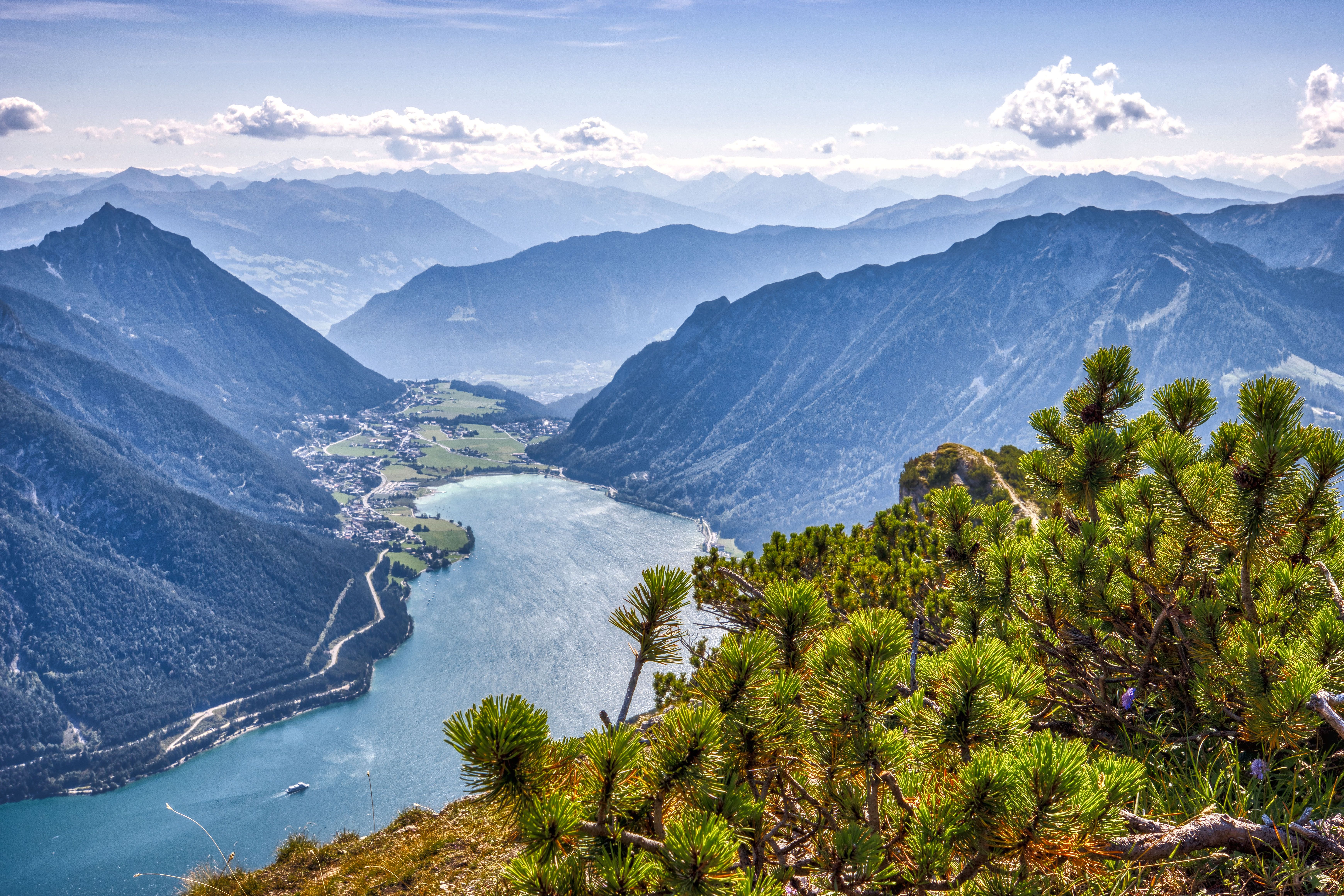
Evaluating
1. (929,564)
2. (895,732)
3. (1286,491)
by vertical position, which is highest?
(1286,491)

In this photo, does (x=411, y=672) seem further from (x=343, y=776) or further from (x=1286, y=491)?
(x=1286, y=491)

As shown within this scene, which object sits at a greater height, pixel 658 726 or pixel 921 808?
pixel 658 726

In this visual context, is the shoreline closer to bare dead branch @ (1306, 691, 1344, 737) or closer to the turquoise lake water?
the turquoise lake water

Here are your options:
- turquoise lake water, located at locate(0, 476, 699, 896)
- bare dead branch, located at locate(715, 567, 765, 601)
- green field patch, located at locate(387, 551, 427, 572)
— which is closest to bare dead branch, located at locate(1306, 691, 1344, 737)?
bare dead branch, located at locate(715, 567, 765, 601)

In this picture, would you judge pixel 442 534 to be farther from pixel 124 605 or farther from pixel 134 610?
pixel 124 605

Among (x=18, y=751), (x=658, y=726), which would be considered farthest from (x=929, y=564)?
(x=18, y=751)
